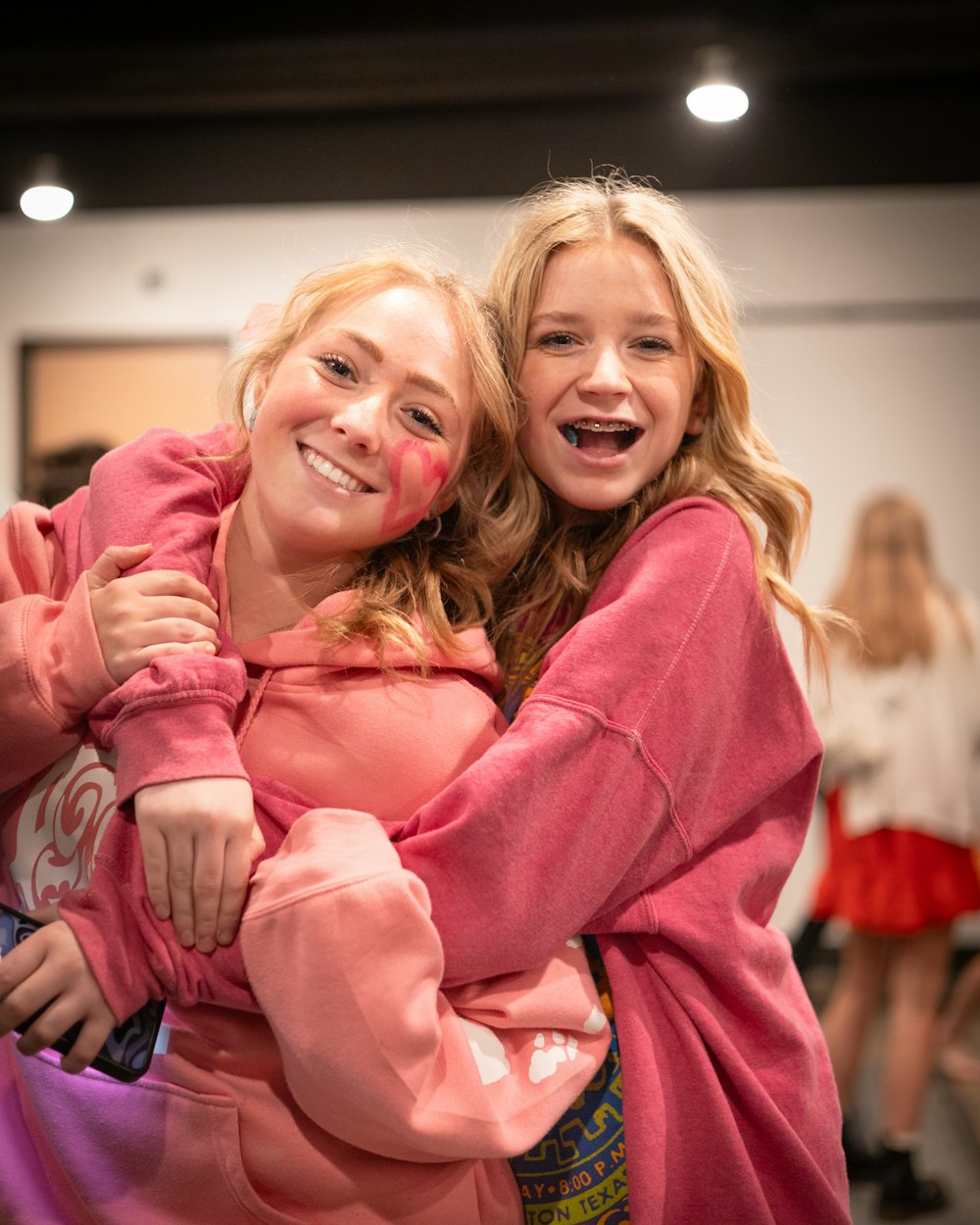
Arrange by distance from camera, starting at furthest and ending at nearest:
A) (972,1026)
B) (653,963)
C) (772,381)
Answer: (972,1026) → (772,381) → (653,963)

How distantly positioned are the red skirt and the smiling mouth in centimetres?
196

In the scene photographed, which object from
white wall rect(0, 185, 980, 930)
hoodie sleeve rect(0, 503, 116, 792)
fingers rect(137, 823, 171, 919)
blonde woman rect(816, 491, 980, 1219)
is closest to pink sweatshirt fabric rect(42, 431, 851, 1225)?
hoodie sleeve rect(0, 503, 116, 792)

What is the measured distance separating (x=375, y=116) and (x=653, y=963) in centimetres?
107

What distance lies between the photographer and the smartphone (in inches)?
43.0

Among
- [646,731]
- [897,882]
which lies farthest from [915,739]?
[646,731]

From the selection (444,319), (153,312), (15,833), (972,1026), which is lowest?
(972,1026)

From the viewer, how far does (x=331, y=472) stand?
126cm

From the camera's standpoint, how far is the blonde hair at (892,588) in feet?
9.31

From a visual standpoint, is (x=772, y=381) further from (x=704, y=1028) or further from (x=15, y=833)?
(x=15, y=833)

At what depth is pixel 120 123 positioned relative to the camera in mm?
1570

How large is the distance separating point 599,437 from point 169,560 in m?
0.50

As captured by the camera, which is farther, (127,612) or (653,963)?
(653,963)

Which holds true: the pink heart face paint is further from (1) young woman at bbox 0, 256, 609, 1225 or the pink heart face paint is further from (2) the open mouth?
(2) the open mouth

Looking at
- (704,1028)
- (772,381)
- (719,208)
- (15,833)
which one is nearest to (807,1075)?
(704,1028)
